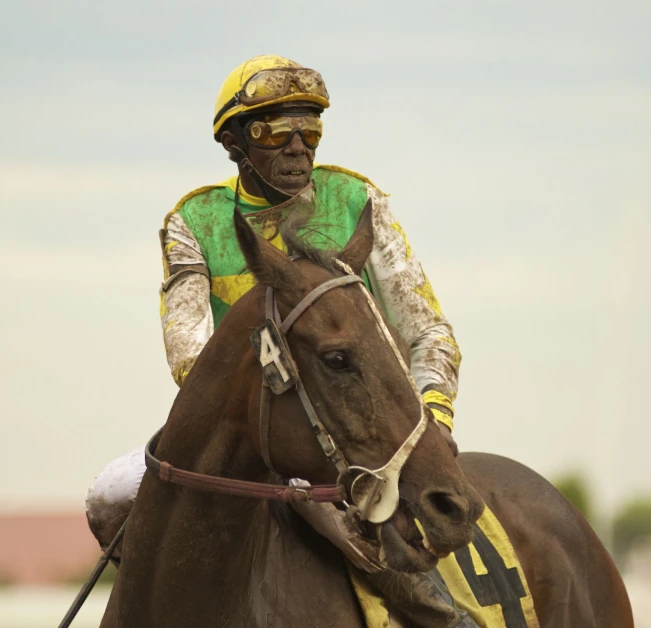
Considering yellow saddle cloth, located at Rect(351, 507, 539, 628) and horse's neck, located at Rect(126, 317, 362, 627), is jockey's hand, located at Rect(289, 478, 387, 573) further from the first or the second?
yellow saddle cloth, located at Rect(351, 507, 539, 628)

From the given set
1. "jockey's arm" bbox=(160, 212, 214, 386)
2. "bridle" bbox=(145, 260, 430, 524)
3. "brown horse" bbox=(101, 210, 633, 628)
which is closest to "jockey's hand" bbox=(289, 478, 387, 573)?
"brown horse" bbox=(101, 210, 633, 628)

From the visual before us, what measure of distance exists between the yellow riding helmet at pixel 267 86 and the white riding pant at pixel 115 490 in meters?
1.40

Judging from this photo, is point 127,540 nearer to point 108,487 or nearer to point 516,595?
point 108,487

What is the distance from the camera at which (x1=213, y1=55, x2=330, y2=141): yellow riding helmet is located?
433cm

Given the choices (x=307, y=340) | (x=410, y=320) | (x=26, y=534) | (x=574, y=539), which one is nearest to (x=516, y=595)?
(x=574, y=539)

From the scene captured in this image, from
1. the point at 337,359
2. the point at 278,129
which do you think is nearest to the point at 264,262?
the point at 337,359

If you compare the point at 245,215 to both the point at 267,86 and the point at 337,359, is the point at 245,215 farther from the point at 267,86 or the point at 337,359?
the point at 337,359

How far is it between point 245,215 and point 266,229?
115 mm

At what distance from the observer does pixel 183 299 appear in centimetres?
429

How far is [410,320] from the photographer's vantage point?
443cm

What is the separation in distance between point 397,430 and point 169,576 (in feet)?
3.05

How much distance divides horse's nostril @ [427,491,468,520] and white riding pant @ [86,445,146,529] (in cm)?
138

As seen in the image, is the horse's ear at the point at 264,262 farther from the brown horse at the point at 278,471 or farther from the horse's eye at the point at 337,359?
the horse's eye at the point at 337,359

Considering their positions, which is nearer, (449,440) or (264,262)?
(264,262)
